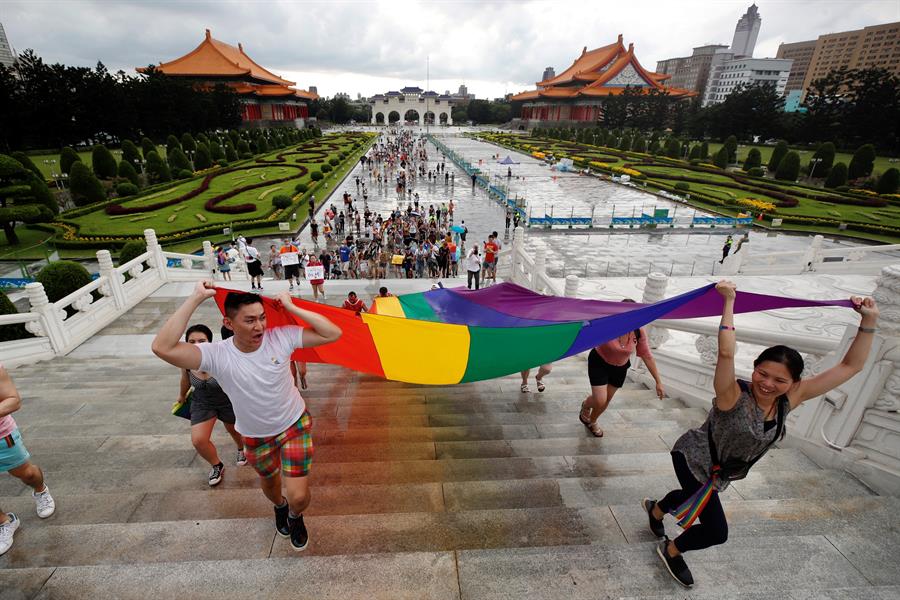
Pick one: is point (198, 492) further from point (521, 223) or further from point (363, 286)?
point (521, 223)

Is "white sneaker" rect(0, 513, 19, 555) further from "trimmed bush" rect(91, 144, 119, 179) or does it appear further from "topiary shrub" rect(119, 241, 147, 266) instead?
"trimmed bush" rect(91, 144, 119, 179)

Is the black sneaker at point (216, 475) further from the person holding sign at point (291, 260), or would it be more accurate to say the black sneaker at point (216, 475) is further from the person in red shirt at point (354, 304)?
the person holding sign at point (291, 260)

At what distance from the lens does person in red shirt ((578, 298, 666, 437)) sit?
12.5 feet

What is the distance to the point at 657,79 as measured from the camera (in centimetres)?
7112

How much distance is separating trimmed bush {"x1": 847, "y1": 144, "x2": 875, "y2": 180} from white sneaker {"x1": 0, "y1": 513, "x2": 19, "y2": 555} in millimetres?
42939

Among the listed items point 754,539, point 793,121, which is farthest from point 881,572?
point 793,121

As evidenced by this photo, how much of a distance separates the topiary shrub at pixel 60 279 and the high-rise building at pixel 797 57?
15996 centimetres

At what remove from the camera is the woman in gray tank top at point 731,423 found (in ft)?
7.06

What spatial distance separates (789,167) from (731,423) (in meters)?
38.9

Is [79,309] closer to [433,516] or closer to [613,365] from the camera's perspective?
[433,516]

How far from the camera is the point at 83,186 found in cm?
2092

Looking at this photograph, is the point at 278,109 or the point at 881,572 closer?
the point at 881,572

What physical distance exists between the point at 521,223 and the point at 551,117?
63.8 m

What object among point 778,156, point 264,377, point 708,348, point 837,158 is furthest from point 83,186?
point 837,158
